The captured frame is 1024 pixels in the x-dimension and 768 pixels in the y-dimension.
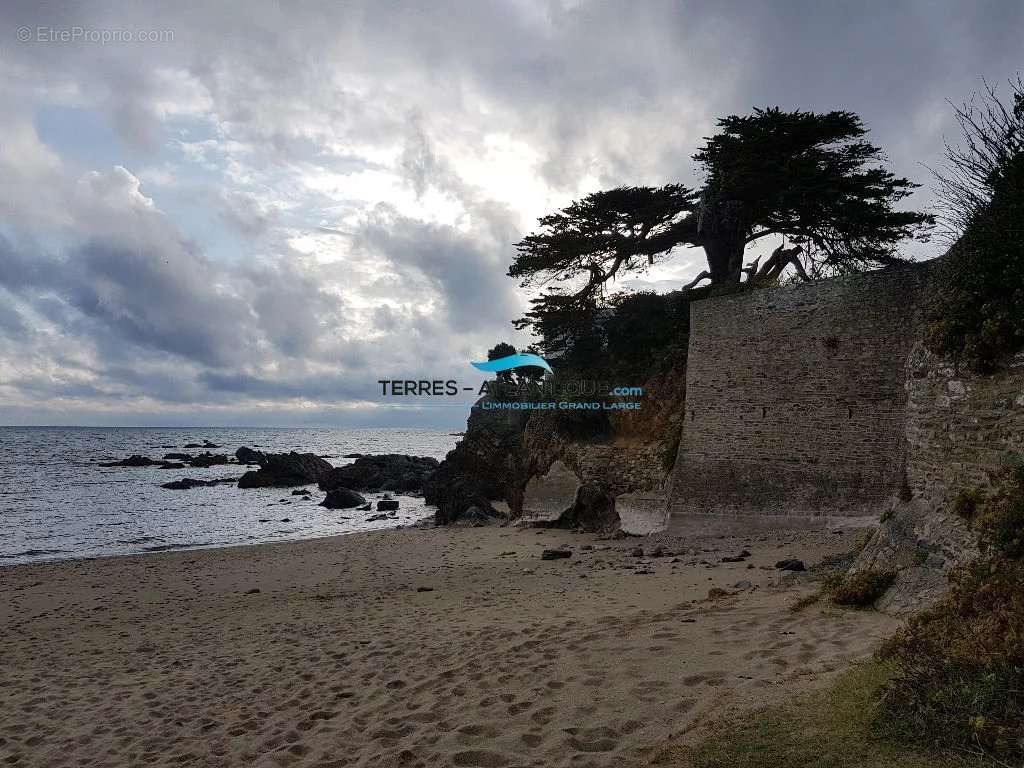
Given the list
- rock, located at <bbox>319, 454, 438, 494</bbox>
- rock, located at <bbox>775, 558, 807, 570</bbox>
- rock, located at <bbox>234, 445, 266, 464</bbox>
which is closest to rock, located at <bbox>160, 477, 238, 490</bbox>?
rock, located at <bbox>319, 454, 438, 494</bbox>

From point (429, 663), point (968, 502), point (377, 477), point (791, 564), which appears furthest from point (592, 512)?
point (377, 477)

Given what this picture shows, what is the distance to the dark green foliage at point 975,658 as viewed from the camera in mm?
2990

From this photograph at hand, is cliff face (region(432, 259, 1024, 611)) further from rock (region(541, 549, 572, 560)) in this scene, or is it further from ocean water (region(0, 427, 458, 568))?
ocean water (region(0, 427, 458, 568))

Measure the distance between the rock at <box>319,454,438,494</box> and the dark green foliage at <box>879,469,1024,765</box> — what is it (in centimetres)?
3427

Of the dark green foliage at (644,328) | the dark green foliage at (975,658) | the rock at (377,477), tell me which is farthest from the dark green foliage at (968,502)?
the rock at (377,477)

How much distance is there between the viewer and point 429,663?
238 inches

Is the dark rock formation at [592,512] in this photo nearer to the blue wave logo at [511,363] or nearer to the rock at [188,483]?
the blue wave logo at [511,363]

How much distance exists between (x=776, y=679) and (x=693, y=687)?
0.57m

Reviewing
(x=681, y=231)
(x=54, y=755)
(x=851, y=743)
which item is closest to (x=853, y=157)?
(x=681, y=231)

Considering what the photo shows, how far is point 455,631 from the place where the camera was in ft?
23.5

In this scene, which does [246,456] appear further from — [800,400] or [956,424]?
[956,424]

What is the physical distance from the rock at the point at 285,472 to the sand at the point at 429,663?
2921 centimetres

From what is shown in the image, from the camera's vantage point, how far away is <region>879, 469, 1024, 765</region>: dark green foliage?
299cm

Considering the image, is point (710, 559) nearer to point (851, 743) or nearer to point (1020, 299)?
point (1020, 299)
